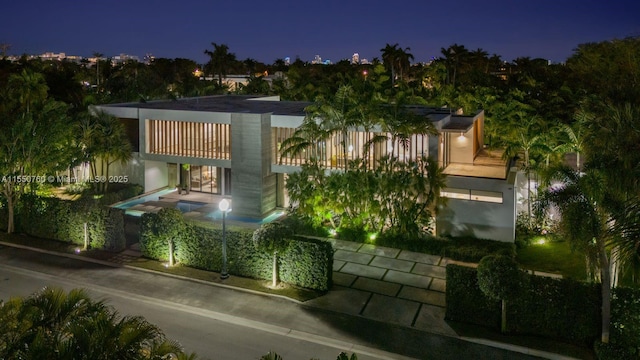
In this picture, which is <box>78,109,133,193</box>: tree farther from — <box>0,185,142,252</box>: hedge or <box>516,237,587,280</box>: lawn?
<box>516,237,587,280</box>: lawn

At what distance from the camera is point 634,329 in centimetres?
1215

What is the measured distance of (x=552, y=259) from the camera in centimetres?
1909

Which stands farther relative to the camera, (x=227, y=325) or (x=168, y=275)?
(x=168, y=275)

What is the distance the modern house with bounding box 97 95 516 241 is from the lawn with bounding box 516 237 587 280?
3.87 ft

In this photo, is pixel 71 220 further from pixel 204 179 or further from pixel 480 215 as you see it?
pixel 480 215

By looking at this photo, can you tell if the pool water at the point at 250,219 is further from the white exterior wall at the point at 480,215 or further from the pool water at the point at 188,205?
the white exterior wall at the point at 480,215

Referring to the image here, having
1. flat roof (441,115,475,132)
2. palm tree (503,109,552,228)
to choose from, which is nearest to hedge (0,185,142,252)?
flat roof (441,115,475,132)

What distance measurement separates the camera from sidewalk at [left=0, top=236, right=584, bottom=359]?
14203 mm

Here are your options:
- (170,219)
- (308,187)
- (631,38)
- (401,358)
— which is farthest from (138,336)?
(631,38)

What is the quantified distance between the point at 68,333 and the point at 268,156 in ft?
62.3

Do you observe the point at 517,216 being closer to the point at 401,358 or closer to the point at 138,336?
the point at 401,358

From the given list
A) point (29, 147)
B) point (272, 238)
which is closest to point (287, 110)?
point (29, 147)

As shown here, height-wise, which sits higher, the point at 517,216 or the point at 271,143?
the point at 271,143

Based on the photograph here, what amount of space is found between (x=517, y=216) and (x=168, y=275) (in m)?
14.9
